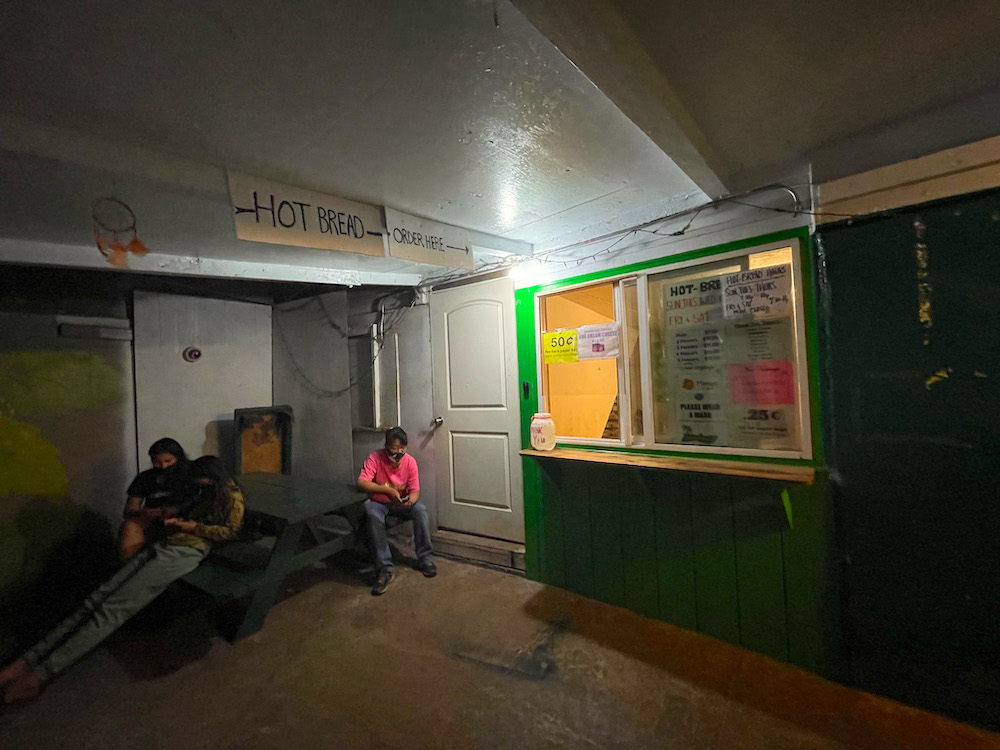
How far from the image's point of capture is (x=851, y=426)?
6.16 feet

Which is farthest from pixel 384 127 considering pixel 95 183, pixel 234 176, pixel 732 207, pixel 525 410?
pixel 525 410

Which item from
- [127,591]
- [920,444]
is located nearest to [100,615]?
[127,591]

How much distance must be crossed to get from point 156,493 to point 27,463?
122 cm

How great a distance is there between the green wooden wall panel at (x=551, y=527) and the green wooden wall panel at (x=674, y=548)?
27.0 inches

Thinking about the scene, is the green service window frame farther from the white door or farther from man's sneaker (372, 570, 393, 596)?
man's sneaker (372, 570, 393, 596)

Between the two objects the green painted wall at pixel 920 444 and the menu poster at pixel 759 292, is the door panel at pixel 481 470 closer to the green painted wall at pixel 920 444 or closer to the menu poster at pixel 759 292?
the menu poster at pixel 759 292

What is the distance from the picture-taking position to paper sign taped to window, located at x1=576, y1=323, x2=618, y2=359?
2652 mm

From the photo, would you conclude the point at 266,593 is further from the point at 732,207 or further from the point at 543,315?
the point at 732,207

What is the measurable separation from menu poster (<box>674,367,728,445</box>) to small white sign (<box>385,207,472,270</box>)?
5.16 ft

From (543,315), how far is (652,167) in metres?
1.32

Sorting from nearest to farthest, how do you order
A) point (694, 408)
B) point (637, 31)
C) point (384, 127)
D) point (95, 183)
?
1. point (637, 31)
2. point (384, 127)
3. point (95, 183)
4. point (694, 408)

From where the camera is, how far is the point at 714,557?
229cm

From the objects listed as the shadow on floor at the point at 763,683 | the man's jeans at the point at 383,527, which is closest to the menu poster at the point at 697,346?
the shadow on floor at the point at 763,683

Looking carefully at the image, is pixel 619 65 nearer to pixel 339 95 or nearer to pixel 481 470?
pixel 339 95
